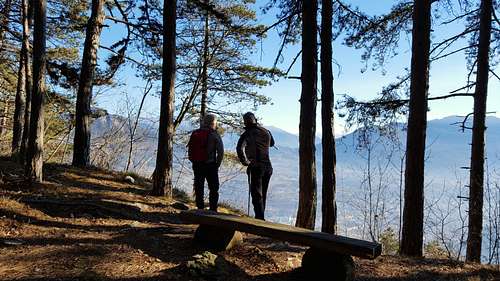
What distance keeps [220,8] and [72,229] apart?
521 inches

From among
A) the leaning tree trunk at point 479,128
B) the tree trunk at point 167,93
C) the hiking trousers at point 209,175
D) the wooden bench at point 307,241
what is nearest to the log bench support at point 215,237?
the wooden bench at point 307,241

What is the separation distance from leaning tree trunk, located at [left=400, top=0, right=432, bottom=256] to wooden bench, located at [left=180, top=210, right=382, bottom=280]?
10.3 feet

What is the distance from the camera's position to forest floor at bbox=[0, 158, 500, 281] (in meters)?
4.39

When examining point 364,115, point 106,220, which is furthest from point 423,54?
point 106,220

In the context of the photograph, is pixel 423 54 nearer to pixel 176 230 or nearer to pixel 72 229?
pixel 176 230

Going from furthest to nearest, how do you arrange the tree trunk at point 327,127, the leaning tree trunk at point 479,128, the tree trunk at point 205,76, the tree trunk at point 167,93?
the tree trunk at point 205,76 → the leaning tree trunk at point 479,128 → the tree trunk at point 167,93 → the tree trunk at point 327,127

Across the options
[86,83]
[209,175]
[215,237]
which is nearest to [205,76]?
[86,83]

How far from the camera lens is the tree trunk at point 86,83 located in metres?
12.3

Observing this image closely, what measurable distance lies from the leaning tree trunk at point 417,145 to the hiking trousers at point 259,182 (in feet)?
8.34

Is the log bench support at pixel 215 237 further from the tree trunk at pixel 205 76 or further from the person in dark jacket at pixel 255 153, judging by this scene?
the tree trunk at pixel 205 76

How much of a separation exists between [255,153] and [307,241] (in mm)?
2767

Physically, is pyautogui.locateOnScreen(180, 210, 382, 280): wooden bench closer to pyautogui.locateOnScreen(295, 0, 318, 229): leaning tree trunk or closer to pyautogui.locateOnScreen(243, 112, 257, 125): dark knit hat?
pyautogui.locateOnScreen(243, 112, 257, 125): dark knit hat

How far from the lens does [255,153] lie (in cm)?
707

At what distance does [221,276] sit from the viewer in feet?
15.1
